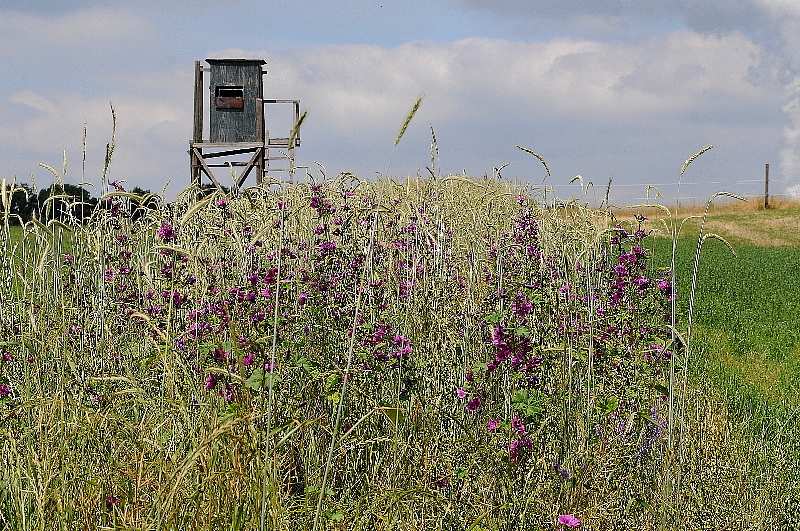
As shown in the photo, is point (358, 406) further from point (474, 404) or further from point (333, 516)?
point (333, 516)

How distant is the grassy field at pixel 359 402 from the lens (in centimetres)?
246

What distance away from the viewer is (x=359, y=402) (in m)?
3.46

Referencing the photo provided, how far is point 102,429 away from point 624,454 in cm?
211

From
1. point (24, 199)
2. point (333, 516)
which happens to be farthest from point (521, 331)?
point (24, 199)

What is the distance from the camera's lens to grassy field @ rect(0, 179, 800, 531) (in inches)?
96.8

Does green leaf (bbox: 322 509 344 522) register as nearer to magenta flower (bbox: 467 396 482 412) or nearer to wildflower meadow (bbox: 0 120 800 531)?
wildflower meadow (bbox: 0 120 800 531)

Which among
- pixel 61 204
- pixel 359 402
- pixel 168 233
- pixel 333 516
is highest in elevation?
pixel 61 204

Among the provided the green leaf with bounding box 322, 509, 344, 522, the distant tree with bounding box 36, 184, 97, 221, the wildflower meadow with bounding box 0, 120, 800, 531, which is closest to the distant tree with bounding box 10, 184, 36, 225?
the distant tree with bounding box 36, 184, 97, 221

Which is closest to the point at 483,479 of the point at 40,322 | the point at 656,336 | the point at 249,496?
the point at 249,496

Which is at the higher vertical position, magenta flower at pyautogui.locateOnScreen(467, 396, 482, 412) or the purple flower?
the purple flower

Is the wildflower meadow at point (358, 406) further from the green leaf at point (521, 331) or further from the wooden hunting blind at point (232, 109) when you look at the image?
the wooden hunting blind at point (232, 109)

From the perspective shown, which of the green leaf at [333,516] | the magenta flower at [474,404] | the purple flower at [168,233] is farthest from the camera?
the purple flower at [168,233]

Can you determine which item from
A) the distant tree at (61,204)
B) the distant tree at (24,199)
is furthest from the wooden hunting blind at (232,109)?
the distant tree at (61,204)

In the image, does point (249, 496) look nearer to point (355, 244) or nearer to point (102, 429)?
point (102, 429)
